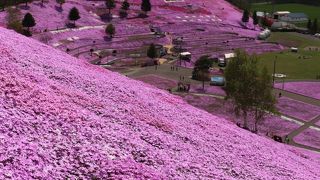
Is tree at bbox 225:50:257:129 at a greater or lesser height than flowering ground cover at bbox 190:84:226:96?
greater

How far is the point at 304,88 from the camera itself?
95.6 metres

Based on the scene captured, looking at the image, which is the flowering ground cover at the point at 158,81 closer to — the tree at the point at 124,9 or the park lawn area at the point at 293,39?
the tree at the point at 124,9

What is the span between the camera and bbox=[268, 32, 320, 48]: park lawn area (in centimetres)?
16312

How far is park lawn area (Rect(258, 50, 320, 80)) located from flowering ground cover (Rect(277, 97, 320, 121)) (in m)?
22.5

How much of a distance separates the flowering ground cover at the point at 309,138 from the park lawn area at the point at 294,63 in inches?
1447

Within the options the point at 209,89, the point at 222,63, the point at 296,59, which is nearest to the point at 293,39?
the point at 296,59

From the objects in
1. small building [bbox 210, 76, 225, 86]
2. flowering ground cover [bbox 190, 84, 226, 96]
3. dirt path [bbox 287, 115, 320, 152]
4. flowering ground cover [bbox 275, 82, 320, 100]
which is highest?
small building [bbox 210, 76, 225, 86]

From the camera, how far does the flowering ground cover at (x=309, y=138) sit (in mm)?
Result: 66250

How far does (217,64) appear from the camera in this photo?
397 feet

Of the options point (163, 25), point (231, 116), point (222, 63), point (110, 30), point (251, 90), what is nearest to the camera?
point (251, 90)

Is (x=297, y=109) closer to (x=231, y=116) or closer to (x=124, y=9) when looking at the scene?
(x=231, y=116)

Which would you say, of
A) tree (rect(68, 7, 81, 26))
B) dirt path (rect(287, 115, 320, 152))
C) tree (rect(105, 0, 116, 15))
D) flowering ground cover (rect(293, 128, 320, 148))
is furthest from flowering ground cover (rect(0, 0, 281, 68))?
flowering ground cover (rect(293, 128, 320, 148))

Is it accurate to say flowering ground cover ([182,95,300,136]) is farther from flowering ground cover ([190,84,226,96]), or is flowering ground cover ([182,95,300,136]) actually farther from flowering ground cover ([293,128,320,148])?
flowering ground cover ([190,84,226,96])

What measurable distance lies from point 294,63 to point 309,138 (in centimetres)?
6181
